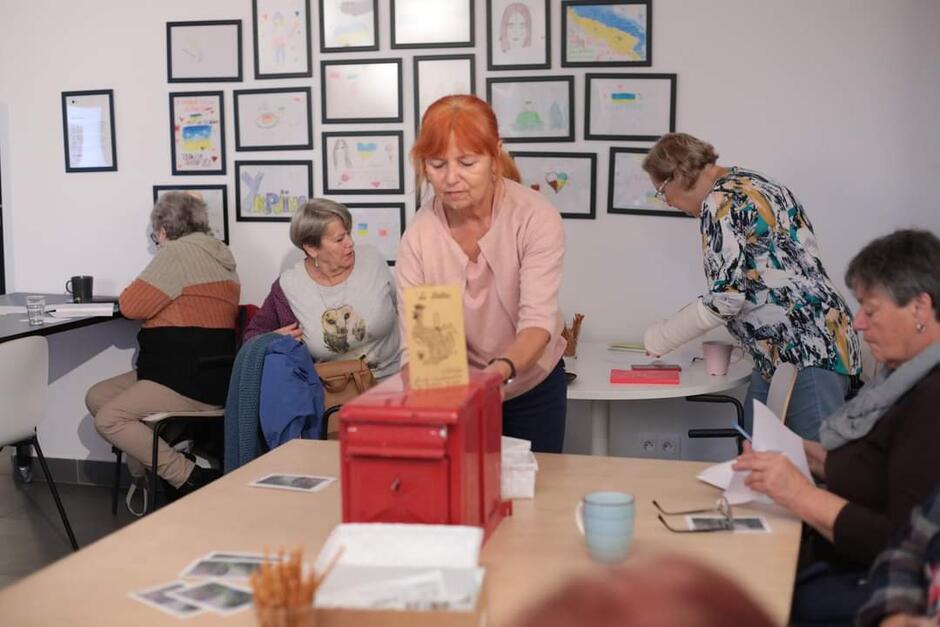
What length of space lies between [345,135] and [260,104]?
42cm

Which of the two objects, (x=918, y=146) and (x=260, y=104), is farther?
(x=260, y=104)

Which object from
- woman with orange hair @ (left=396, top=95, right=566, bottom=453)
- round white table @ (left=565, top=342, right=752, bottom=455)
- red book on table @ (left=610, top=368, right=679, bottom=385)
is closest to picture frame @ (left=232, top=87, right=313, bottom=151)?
round white table @ (left=565, top=342, right=752, bottom=455)

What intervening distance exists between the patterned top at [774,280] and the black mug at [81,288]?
275 cm

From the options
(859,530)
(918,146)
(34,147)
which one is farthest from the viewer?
(34,147)

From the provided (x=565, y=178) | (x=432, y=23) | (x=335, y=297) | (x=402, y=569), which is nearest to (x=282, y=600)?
(x=402, y=569)

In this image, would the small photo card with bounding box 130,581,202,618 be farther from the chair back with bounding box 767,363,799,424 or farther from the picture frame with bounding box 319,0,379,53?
the picture frame with bounding box 319,0,379,53

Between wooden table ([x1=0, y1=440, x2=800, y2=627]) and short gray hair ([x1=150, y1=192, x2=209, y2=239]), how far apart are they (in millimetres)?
2123

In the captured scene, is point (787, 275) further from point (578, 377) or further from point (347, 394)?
point (347, 394)

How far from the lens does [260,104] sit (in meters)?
4.54

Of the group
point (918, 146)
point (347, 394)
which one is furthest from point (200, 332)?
point (918, 146)

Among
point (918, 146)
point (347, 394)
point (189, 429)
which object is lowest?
point (189, 429)

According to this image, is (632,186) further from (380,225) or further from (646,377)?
(380,225)

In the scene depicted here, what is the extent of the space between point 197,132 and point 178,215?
0.51m

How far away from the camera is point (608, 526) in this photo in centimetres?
178
